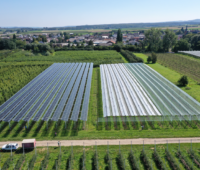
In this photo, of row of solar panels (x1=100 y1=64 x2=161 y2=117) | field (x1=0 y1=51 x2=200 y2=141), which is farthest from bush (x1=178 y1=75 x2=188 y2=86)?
field (x1=0 y1=51 x2=200 y2=141)

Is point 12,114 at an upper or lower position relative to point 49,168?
upper

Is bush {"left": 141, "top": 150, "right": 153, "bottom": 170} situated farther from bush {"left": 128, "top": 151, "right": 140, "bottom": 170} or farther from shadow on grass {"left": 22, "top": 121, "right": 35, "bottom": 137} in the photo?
shadow on grass {"left": 22, "top": 121, "right": 35, "bottom": 137}

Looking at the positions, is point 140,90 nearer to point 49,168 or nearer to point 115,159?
point 115,159

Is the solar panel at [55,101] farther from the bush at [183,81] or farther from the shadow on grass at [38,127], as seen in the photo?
the bush at [183,81]

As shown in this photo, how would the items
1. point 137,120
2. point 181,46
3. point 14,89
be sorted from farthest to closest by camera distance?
1. point 181,46
2. point 14,89
3. point 137,120

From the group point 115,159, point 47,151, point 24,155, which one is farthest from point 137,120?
point 24,155

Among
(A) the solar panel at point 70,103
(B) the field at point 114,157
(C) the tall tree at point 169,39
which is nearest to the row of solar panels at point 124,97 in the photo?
(A) the solar panel at point 70,103
